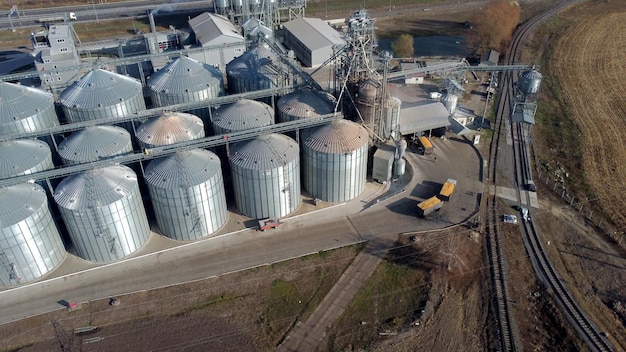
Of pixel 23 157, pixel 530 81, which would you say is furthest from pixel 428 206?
pixel 23 157

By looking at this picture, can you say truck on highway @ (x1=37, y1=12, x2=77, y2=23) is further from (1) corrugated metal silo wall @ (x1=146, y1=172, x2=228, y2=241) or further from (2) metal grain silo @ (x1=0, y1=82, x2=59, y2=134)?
(1) corrugated metal silo wall @ (x1=146, y1=172, x2=228, y2=241)

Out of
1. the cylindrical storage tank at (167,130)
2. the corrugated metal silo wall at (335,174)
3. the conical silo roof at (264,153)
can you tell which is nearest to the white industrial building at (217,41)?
the cylindrical storage tank at (167,130)

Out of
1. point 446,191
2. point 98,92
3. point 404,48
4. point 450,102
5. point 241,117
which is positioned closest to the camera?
point 446,191

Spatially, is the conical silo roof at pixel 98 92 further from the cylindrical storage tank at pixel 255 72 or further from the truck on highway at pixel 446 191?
the truck on highway at pixel 446 191

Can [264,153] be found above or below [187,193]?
above

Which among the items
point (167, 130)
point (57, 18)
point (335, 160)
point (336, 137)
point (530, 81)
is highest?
point (57, 18)

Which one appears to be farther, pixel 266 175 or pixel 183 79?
pixel 183 79

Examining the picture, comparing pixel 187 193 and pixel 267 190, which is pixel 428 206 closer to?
pixel 267 190
